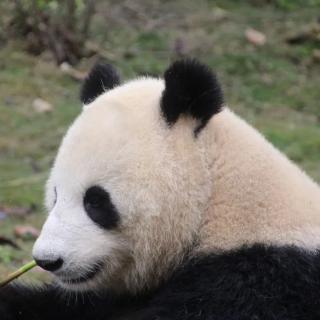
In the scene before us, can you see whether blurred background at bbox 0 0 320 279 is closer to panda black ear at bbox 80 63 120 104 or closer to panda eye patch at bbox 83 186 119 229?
panda black ear at bbox 80 63 120 104

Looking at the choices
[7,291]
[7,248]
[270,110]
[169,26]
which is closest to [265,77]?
[270,110]

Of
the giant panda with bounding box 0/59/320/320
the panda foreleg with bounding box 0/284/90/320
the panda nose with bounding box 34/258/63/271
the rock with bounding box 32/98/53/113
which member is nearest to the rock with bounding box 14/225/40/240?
the panda foreleg with bounding box 0/284/90/320

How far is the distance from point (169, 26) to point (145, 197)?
7876 millimetres

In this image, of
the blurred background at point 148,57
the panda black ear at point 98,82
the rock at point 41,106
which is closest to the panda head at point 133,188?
the panda black ear at point 98,82

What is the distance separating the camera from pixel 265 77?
954 cm

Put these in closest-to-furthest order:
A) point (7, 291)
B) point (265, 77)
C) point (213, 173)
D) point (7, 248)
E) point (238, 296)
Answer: point (238, 296)
point (213, 173)
point (7, 291)
point (7, 248)
point (265, 77)

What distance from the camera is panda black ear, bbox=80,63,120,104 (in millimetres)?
3559

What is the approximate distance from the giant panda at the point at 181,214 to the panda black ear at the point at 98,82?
315mm

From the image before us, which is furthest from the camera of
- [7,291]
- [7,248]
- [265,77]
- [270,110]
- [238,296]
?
[265,77]

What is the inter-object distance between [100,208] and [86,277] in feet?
0.86

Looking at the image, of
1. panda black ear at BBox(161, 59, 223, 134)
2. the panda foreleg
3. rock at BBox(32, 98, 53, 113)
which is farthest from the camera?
rock at BBox(32, 98, 53, 113)

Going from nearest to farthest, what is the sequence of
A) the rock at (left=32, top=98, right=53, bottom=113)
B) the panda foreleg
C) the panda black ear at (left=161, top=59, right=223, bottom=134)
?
the panda black ear at (left=161, top=59, right=223, bottom=134), the panda foreleg, the rock at (left=32, top=98, right=53, bottom=113)

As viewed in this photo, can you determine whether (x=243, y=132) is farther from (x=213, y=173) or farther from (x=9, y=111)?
(x=9, y=111)

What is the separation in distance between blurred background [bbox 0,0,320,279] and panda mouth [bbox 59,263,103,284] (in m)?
3.16
